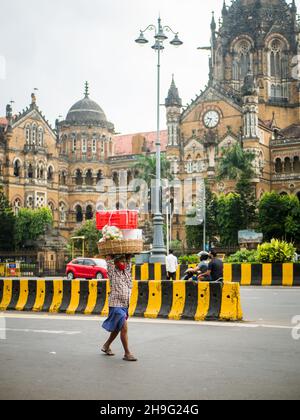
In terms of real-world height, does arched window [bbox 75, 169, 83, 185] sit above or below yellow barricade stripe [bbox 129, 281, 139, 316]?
above

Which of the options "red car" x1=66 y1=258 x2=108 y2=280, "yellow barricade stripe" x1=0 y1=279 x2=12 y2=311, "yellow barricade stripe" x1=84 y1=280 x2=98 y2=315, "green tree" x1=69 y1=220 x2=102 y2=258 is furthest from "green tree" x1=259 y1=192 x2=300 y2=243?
"yellow barricade stripe" x1=84 y1=280 x2=98 y2=315

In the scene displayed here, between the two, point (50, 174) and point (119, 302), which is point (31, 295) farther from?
point (50, 174)

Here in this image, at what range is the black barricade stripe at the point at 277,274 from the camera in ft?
85.6

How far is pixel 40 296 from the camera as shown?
15.9 metres

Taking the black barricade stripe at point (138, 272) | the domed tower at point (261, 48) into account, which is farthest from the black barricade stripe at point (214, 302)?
the domed tower at point (261, 48)

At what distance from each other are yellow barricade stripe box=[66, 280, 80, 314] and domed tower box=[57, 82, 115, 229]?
59927 mm

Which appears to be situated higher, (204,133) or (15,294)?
(204,133)

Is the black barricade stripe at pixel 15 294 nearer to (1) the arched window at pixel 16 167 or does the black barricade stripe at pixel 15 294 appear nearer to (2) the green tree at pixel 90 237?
(2) the green tree at pixel 90 237

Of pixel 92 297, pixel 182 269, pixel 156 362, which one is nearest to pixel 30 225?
pixel 182 269

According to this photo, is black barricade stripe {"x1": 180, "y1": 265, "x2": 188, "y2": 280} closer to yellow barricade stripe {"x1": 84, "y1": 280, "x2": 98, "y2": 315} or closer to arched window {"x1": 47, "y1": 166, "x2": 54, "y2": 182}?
yellow barricade stripe {"x1": 84, "y1": 280, "x2": 98, "y2": 315}

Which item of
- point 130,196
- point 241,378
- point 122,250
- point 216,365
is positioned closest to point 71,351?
point 122,250

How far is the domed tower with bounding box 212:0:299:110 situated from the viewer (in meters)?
71.0

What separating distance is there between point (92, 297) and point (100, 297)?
0.70 feet
